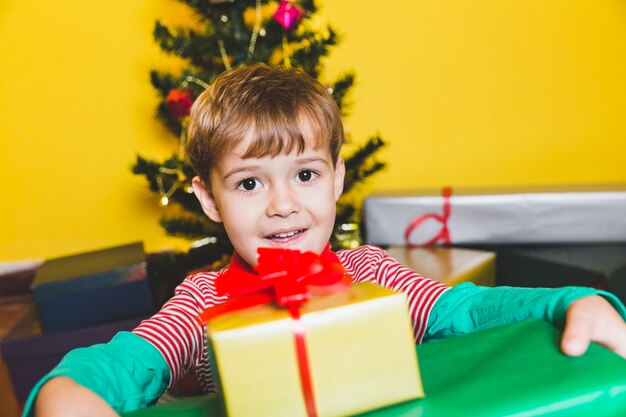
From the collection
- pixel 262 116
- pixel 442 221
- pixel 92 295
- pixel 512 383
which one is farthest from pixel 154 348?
pixel 442 221

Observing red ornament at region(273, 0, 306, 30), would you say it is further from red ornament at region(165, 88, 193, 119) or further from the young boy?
the young boy

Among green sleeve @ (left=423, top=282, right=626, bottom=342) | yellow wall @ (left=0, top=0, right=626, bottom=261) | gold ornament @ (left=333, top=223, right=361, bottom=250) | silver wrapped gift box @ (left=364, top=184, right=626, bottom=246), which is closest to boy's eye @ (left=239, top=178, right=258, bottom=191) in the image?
green sleeve @ (left=423, top=282, right=626, bottom=342)

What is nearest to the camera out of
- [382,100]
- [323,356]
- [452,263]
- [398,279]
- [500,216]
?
[323,356]

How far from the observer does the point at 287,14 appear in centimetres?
142

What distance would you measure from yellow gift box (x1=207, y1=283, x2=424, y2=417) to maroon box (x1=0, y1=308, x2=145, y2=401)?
1.03 m

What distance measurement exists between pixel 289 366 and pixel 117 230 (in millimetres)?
1725

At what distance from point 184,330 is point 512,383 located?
0.44m

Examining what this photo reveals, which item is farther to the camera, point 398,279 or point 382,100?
point 382,100

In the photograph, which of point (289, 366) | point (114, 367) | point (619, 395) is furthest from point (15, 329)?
point (619, 395)

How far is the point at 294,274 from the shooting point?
1.66 ft

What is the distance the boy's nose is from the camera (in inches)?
28.8

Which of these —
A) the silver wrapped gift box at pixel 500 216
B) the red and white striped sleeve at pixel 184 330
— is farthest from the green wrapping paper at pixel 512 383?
the silver wrapped gift box at pixel 500 216

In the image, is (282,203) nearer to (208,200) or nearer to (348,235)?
(208,200)

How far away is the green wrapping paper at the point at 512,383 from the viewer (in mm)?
445
